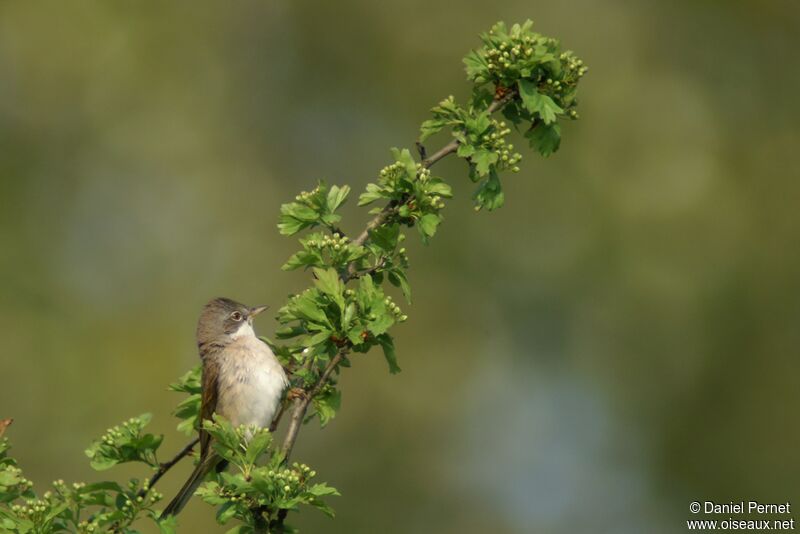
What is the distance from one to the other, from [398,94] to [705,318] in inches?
249

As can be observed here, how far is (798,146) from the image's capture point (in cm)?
2034

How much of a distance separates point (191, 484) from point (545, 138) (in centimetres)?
341

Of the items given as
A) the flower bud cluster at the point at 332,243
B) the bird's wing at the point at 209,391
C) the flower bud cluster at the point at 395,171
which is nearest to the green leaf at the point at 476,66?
the flower bud cluster at the point at 395,171

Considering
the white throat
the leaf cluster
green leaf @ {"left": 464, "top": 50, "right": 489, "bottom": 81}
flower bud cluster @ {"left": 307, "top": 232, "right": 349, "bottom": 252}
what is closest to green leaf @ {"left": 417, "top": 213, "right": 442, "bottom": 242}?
flower bud cluster @ {"left": 307, "top": 232, "right": 349, "bottom": 252}

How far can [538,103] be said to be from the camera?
5.95 meters

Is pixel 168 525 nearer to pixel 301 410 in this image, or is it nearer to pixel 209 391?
pixel 301 410

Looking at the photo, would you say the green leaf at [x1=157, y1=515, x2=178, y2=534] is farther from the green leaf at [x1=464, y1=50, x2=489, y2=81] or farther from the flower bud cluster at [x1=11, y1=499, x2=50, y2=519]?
the green leaf at [x1=464, y1=50, x2=489, y2=81]

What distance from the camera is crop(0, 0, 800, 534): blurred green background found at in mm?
17750

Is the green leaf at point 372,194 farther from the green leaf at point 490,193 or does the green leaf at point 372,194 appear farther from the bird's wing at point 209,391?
the bird's wing at point 209,391

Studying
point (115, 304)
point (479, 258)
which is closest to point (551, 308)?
point (479, 258)

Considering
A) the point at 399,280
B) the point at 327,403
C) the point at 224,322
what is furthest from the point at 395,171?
the point at 224,322

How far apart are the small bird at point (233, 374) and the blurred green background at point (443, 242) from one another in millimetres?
7874

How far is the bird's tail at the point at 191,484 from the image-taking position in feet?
24.2

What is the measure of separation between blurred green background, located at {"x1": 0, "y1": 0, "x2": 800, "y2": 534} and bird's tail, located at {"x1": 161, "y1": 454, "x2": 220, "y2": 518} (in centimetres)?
888
